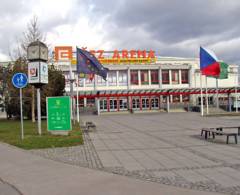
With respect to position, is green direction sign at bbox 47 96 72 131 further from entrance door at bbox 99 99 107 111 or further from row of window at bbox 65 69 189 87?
row of window at bbox 65 69 189 87

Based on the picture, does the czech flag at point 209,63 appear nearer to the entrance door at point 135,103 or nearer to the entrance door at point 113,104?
the entrance door at point 135,103

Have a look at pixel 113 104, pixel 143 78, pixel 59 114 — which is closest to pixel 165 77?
pixel 143 78

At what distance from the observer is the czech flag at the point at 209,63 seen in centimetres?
3438

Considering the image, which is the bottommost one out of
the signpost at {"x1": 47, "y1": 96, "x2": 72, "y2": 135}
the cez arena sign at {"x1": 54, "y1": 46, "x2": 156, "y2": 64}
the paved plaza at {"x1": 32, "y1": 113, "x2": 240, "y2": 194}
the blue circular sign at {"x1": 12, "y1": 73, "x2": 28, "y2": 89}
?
the paved plaza at {"x1": 32, "y1": 113, "x2": 240, "y2": 194}

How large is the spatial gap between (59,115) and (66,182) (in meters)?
9.29

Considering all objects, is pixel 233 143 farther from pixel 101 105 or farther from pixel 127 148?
pixel 101 105

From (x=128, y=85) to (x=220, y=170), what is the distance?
51.3m

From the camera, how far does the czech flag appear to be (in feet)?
113

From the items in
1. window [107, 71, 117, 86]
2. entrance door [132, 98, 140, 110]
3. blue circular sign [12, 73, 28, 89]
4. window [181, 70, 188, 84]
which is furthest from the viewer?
window [181, 70, 188, 84]

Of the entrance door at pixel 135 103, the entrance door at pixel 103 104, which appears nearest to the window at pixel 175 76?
the entrance door at pixel 135 103

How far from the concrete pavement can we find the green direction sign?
6.59m

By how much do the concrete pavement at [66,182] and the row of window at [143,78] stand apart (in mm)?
49584

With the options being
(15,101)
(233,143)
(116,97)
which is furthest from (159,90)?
(233,143)

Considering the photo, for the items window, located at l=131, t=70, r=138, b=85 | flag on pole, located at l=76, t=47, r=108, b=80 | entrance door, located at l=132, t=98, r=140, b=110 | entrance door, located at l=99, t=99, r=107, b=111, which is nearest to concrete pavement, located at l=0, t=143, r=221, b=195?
flag on pole, located at l=76, t=47, r=108, b=80
